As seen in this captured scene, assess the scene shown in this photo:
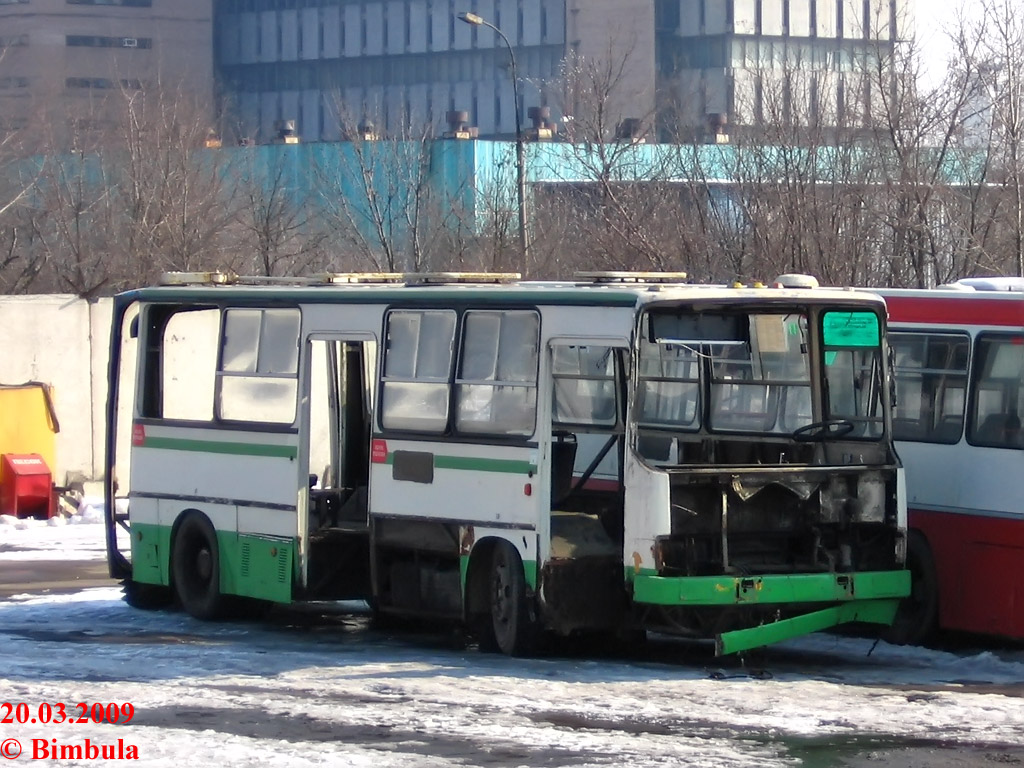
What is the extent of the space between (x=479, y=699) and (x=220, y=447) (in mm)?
4598

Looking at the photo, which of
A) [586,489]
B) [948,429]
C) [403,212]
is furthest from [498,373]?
[403,212]

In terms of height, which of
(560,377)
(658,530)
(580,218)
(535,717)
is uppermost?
(580,218)

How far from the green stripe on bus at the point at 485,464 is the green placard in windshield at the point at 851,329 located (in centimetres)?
242

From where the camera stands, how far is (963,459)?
11.8 metres

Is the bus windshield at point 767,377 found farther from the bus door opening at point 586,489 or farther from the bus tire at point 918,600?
the bus tire at point 918,600

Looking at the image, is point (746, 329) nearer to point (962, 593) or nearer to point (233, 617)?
point (962, 593)

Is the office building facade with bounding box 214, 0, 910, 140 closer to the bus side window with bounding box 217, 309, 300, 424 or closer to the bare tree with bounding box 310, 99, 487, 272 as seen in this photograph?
the bare tree with bounding box 310, 99, 487, 272

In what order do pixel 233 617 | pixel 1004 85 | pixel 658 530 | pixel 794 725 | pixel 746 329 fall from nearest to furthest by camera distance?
pixel 794 725, pixel 658 530, pixel 746 329, pixel 233 617, pixel 1004 85

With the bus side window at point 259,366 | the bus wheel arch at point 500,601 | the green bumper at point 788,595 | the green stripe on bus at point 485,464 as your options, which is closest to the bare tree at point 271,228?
the bus side window at point 259,366

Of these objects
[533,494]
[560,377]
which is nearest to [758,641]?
[533,494]

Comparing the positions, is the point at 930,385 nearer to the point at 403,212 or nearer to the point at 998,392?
the point at 998,392

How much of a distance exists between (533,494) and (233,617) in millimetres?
3951

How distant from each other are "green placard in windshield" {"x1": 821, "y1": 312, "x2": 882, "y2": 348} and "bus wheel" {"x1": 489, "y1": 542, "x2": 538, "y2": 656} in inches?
107

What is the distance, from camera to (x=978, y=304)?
11844mm
